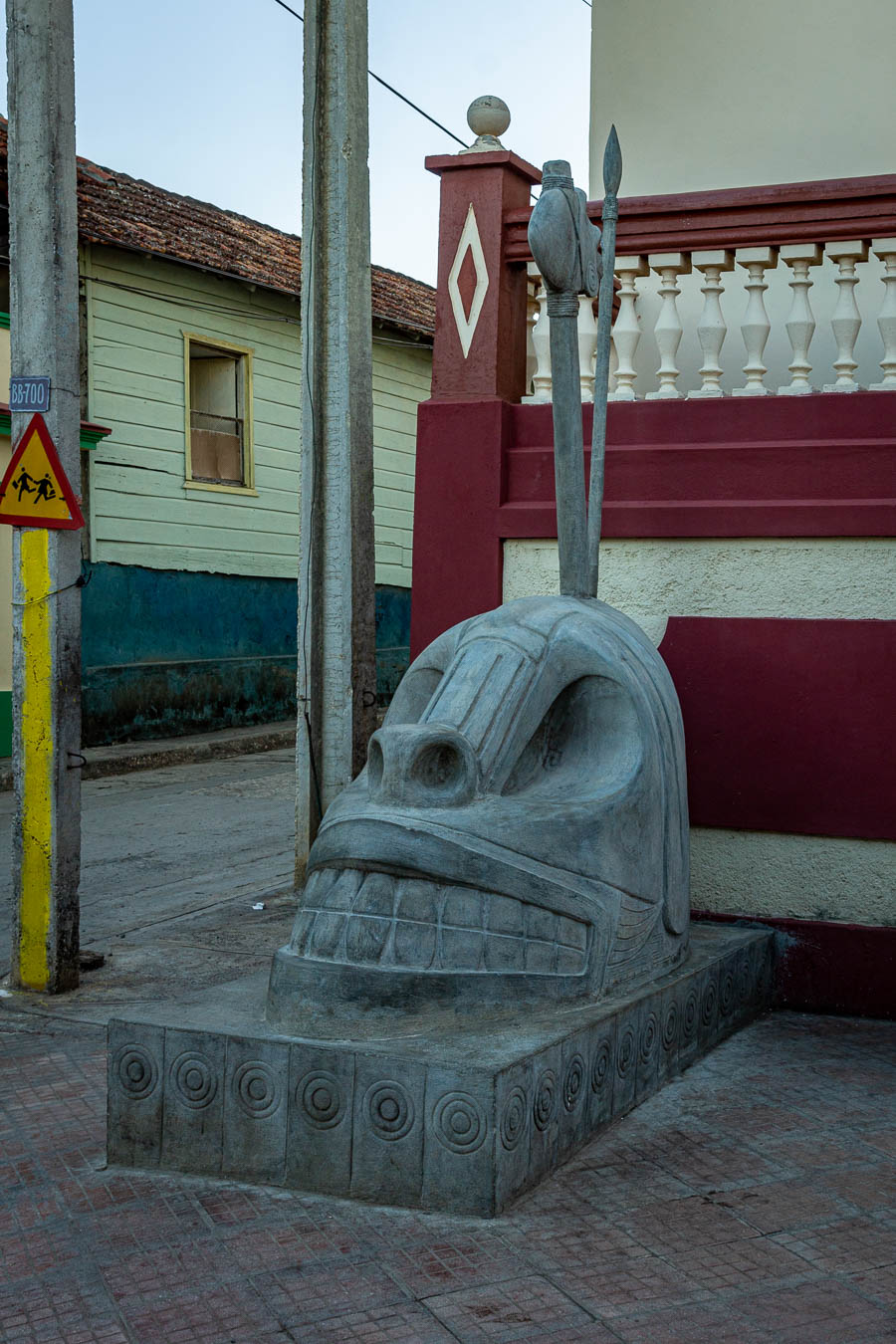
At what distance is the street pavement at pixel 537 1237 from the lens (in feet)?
10.1

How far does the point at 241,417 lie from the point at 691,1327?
13606 mm

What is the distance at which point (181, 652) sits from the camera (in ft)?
48.8

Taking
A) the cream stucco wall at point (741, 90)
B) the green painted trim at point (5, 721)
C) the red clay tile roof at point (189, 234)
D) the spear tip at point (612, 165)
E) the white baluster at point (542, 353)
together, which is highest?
the red clay tile roof at point (189, 234)

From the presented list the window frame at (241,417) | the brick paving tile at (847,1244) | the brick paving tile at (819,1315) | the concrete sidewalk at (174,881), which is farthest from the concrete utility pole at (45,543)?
the window frame at (241,417)

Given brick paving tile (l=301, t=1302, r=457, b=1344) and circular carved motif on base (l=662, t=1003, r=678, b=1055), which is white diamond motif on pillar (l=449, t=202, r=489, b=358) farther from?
brick paving tile (l=301, t=1302, r=457, b=1344)

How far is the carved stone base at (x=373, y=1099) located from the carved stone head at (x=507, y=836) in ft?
0.46

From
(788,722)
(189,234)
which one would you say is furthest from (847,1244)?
(189,234)

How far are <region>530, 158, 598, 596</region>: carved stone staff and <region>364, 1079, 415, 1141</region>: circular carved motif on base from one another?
2.10 m

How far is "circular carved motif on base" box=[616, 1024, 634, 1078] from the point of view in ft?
13.5

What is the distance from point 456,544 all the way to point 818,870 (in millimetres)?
2008

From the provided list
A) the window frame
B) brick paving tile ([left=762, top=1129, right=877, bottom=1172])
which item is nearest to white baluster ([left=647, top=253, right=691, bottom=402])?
brick paving tile ([left=762, top=1129, right=877, bottom=1172])

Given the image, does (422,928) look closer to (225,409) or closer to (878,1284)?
(878,1284)

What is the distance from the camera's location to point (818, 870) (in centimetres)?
567

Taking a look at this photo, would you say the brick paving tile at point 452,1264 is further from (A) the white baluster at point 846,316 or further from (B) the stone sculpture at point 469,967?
(A) the white baluster at point 846,316
